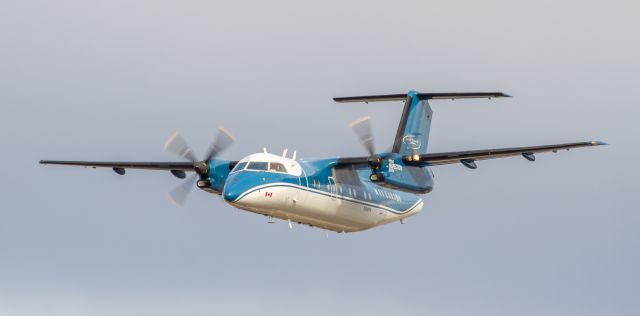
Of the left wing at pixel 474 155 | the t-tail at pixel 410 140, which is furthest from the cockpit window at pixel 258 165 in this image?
the left wing at pixel 474 155

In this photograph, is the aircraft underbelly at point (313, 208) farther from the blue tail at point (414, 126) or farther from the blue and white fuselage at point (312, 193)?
the blue tail at point (414, 126)

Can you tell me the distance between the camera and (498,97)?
40844 mm

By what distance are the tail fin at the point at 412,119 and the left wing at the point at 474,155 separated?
7.61 feet

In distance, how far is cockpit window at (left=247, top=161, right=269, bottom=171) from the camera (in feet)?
A: 125

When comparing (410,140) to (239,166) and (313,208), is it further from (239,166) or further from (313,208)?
(239,166)

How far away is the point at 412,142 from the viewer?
43594 millimetres

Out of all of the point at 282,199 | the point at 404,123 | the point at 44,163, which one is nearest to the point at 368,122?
the point at 404,123

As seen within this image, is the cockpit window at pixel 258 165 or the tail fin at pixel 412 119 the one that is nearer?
the cockpit window at pixel 258 165

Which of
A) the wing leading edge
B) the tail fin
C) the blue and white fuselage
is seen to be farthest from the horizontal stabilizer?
the wing leading edge

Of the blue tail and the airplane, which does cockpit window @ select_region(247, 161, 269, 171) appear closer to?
the airplane

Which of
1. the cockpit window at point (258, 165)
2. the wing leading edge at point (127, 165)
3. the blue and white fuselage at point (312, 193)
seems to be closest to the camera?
the blue and white fuselage at point (312, 193)

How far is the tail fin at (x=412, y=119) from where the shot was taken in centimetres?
4272

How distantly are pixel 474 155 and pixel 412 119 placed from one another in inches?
207

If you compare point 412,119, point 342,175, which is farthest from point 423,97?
point 342,175
